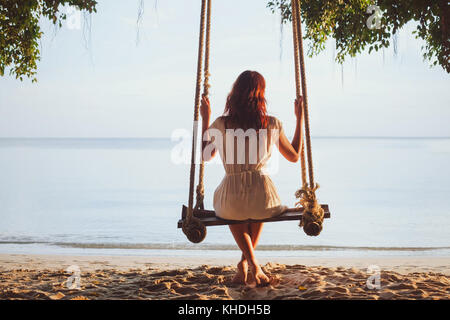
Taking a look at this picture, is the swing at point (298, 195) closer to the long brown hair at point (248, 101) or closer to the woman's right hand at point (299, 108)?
the woman's right hand at point (299, 108)

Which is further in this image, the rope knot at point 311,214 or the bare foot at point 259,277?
the bare foot at point 259,277

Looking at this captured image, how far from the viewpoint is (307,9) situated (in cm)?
472

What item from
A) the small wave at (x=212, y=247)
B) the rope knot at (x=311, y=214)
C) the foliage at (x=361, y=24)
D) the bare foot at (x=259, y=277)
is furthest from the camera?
the small wave at (x=212, y=247)

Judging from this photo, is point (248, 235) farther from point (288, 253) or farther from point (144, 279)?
point (288, 253)

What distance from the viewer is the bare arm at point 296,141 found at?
117 inches

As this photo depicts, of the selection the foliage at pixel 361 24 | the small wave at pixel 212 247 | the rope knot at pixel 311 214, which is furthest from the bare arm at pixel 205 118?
the small wave at pixel 212 247

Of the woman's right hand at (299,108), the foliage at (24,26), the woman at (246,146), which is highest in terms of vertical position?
the foliage at (24,26)

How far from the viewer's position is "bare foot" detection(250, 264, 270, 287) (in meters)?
3.08

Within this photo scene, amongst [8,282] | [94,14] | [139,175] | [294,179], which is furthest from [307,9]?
[139,175]

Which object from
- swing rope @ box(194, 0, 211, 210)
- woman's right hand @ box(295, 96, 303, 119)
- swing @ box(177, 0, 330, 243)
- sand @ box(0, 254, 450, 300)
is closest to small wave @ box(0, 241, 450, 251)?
sand @ box(0, 254, 450, 300)

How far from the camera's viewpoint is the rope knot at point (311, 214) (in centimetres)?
283

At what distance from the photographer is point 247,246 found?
299cm

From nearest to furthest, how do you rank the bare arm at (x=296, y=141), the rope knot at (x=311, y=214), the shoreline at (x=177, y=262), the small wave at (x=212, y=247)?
the rope knot at (x=311, y=214) → the bare arm at (x=296, y=141) → the shoreline at (x=177, y=262) → the small wave at (x=212, y=247)

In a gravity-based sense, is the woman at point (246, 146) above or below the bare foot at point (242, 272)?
above
